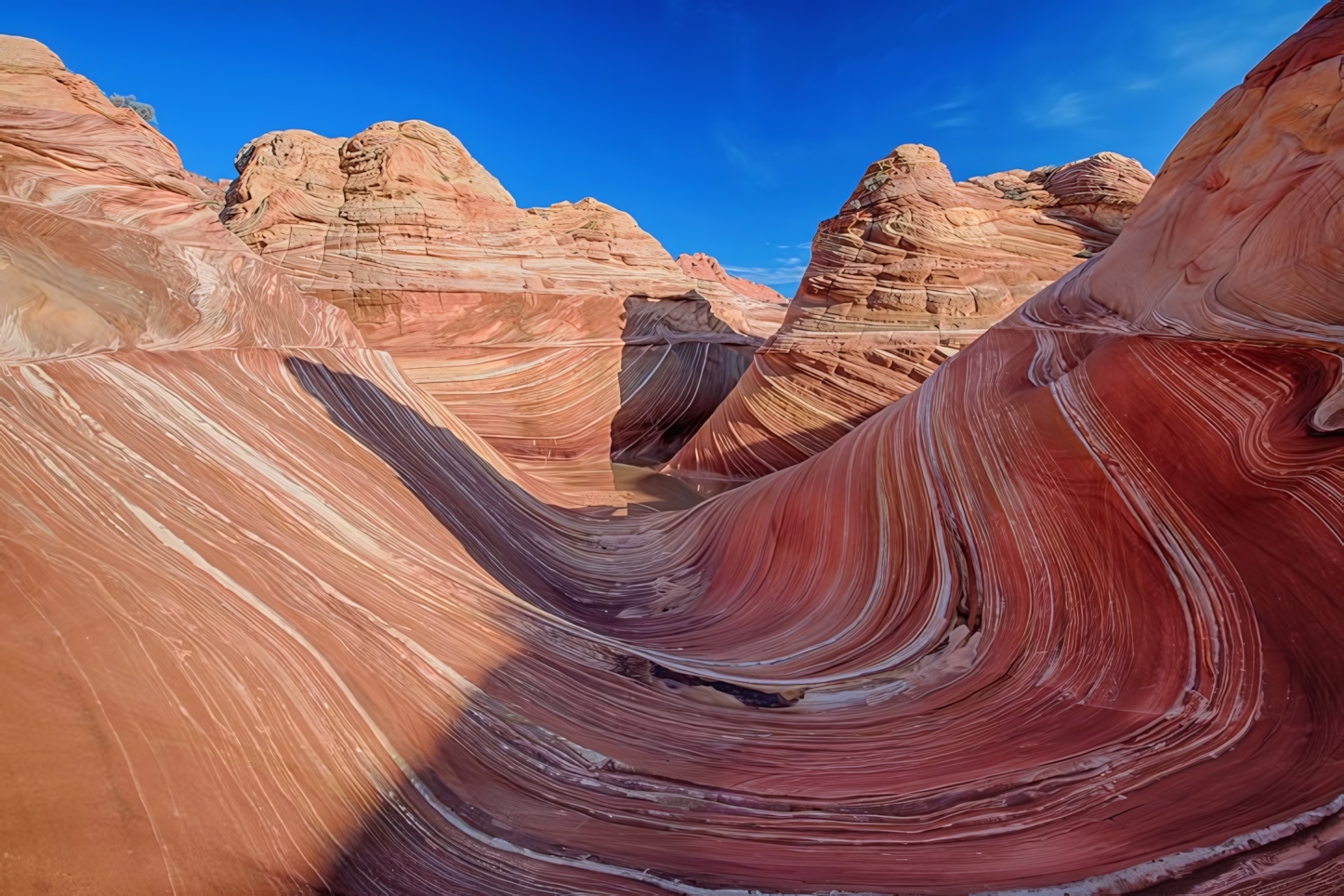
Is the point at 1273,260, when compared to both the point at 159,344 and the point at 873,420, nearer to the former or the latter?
the point at 873,420

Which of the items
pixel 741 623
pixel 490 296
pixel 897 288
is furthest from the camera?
pixel 490 296

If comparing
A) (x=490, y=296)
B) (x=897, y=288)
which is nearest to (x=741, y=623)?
(x=897, y=288)

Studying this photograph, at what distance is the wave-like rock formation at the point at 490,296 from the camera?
697 centimetres

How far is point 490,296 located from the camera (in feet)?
24.6

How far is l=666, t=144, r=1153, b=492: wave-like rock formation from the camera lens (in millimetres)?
5637

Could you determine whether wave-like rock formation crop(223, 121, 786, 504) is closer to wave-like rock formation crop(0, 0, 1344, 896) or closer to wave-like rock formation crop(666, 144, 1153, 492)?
wave-like rock formation crop(666, 144, 1153, 492)

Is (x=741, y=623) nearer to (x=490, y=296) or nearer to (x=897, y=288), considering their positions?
(x=897, y=288)

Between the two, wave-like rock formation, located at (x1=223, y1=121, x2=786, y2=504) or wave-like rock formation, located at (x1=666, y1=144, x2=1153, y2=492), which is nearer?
wave-like rock formation, located at (x1=666, y1=144, x2=1153, y2=492)

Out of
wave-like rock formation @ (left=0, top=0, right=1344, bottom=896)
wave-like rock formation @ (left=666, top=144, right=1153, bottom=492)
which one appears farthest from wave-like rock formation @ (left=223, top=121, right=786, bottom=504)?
wave-like rock formation @ (left=0, top=0, right=1344, bottom=896)

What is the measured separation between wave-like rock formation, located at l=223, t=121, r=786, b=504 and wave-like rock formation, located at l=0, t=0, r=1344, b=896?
3.80m

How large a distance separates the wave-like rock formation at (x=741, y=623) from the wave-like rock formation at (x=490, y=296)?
3.80 meters

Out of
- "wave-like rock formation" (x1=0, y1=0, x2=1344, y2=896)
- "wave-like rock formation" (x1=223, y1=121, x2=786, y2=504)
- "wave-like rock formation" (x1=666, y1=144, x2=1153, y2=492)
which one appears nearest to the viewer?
"wave-like rock formation" (x1=0, y1=0, x2=1344, y2=896)

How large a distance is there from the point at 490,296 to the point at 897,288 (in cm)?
468

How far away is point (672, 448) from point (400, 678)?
6.92 m
